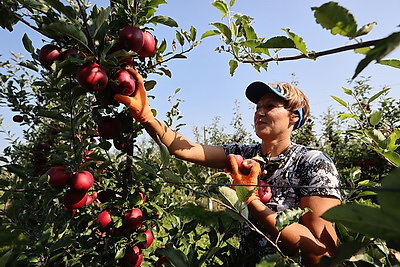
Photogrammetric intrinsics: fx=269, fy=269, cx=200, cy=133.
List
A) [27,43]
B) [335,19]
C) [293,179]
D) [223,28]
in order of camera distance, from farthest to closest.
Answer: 1. [293,179]
2. [27,43]
3. [223,28]
4. [335,19]

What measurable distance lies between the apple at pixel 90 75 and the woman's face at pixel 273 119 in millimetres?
991

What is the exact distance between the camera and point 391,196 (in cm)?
29

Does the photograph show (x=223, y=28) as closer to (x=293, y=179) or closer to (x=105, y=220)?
(x=293, y=179)

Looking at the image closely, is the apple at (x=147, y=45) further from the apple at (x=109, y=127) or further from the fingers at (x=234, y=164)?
the fingers at (x=234, y=164)

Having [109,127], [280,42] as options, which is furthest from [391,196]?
[109,127]

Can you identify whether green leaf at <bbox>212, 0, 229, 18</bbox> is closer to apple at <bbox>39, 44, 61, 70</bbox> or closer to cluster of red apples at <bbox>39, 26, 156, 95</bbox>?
cluster of red apples at <bbox>39, 26, 156, 95</bbox>

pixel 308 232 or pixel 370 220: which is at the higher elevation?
pixel 370 220

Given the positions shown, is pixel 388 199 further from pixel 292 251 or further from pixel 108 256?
pixel 108 256

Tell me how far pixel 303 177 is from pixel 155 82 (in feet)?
3.09

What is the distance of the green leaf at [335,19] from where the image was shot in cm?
42

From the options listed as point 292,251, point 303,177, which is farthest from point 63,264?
point 303,177

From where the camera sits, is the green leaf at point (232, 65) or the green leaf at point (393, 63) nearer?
the green leaf at point (393, 63)

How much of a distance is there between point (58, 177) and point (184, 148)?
0.82 metres

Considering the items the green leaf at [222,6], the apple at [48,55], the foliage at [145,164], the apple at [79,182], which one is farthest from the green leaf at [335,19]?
the apple at [79,182]
